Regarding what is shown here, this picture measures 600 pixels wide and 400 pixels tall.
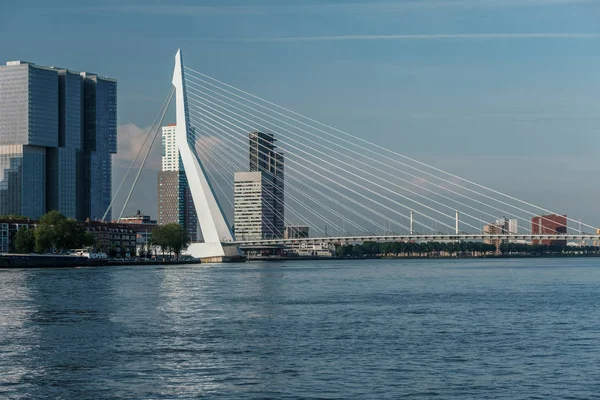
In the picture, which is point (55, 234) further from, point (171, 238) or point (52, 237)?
point (171, 238)

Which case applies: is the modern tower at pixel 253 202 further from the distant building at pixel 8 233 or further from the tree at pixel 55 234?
the tree at pixel 55 234

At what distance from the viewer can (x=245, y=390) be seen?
1639 centimetres

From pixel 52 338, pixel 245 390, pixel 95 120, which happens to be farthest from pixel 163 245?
pixel 245 390

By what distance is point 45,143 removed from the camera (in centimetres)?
15875

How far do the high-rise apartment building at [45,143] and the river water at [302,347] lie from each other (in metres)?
124

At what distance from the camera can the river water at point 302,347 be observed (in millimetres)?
16594

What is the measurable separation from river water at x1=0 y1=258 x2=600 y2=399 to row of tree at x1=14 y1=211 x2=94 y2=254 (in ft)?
195

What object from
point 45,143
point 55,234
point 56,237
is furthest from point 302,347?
point 45,143

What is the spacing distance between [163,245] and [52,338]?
8897 centimetres

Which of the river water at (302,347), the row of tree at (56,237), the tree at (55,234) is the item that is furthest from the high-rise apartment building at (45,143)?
the river water at (302,347)

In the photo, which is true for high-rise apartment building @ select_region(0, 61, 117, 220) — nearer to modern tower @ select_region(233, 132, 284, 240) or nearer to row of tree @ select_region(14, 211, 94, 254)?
modern tower @ select_region(233, 132, 284, 240)

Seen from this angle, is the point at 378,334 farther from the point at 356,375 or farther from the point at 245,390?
the point at 245,390

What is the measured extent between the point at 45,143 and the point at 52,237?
220 feet

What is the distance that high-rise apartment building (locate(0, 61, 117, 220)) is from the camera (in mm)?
156125
